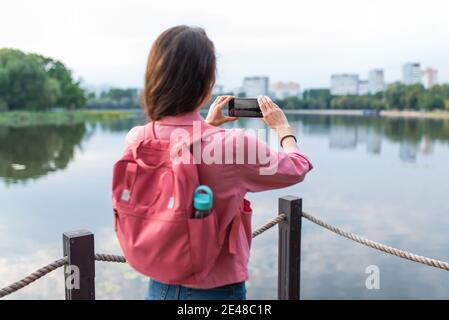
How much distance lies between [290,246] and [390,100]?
6884 cm

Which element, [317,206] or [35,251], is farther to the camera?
[317,206]

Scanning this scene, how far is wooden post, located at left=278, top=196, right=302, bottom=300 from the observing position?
8.45ft

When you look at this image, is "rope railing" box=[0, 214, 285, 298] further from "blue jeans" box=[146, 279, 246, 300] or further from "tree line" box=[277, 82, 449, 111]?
"tree line" box=[277, 82, 449, 111]

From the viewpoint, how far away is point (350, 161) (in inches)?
966

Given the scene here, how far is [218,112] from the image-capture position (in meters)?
1.56

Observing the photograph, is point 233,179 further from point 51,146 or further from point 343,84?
point 343,84

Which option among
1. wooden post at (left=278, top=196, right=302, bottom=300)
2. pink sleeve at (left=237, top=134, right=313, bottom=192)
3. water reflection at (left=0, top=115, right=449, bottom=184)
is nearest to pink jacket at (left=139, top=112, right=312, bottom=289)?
pink sleeve at (left=237, top=134, right=313, bottom=192)

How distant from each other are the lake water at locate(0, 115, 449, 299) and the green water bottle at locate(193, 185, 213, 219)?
827 mm

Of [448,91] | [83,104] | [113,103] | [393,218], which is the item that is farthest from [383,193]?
[113,103]

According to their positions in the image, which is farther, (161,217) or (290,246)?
(290,246)

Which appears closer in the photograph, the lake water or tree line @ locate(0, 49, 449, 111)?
the lake water

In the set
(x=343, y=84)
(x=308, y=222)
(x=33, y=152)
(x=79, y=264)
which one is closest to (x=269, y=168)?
(x=79, y=264)
